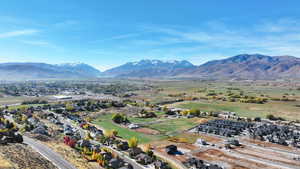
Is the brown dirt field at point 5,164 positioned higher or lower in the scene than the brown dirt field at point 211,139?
higher

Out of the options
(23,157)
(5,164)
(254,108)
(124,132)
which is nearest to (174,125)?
(124,132)

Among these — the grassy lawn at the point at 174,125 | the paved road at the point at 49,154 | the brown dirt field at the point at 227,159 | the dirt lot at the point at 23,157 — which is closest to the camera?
the dirt lot at the point at 23,157

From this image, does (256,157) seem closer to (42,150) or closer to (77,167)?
(77,167)

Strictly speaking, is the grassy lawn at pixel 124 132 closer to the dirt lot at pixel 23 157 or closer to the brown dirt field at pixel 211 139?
the brown dirt field at pixel 211 139

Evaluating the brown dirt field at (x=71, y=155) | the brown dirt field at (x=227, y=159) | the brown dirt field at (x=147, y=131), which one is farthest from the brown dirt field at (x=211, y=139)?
the brown dirt field at (x=71, y=155)

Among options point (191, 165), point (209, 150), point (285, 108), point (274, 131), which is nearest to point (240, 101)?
point (285, 108)

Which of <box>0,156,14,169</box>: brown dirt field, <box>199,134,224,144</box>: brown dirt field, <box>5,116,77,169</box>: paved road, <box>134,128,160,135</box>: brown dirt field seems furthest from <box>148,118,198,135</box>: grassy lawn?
<box>0,156,14,169</box>: brown dirt field
